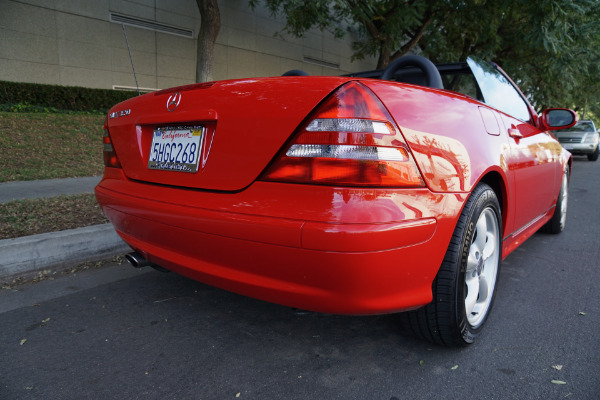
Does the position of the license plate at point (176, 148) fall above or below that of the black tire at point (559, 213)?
above

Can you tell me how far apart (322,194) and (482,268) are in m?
1.22

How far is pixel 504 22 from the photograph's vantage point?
12.1 metres

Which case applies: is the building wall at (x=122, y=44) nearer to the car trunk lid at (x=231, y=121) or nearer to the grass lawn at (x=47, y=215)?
the grass lawn at (x=47, y=215)

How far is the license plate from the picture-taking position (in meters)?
1.81

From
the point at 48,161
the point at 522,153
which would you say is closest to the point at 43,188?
the point at 48,161

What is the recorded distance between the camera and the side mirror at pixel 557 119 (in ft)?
10.8

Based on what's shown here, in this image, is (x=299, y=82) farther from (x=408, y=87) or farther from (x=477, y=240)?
(x=477, y=240)

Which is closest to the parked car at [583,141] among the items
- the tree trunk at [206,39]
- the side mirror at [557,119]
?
the tree trunk at [206,39]

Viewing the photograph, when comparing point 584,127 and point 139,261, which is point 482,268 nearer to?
point 139,261

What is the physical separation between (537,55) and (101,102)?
1242 cm

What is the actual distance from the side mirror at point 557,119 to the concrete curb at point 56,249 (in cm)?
359

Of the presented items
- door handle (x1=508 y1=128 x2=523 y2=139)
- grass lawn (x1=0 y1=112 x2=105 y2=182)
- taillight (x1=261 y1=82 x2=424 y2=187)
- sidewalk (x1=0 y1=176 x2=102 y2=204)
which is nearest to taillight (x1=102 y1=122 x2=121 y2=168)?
taillight (x1=261 y1=82 x2=424 y2=187)

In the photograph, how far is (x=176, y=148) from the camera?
6.22 feet

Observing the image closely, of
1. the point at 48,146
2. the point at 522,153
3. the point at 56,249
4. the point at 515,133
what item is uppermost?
the point at 515,133
